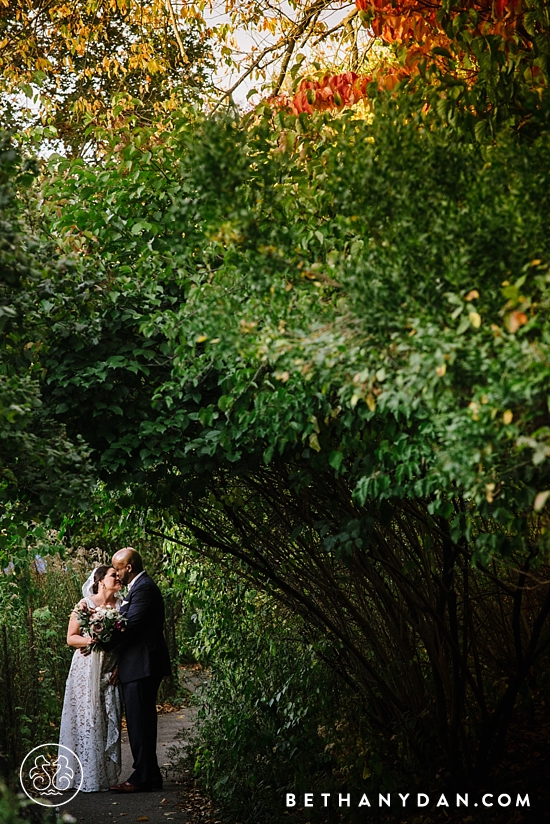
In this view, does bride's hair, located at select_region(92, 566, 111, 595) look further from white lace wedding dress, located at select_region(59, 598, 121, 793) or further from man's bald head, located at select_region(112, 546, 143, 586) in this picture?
white lace wedding dress, located at select_region(59, 598, 121, 793)

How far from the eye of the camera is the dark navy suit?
6543mm

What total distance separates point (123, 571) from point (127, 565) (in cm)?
7

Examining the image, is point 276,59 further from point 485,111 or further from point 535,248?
point 535,248

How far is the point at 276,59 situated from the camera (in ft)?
25.8

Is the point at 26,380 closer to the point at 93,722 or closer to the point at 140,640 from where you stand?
the point at 140,640

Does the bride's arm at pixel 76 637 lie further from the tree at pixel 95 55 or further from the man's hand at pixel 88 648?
the tree at pixel 95 55

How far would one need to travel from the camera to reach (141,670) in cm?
662

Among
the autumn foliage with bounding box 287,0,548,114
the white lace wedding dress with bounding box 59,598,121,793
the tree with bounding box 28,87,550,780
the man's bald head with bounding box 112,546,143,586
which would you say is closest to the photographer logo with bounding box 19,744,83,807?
the white lace wedding dress with bounding box 59,598,121,793

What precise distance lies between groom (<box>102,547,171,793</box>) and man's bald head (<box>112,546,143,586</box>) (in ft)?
0.86

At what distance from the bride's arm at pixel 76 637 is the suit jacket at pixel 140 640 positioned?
0.54 ft

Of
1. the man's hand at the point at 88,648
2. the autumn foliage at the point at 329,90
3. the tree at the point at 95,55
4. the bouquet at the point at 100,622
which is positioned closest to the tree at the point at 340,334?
the autumn foliage at the point at 329,90

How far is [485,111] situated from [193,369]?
1.77 meters

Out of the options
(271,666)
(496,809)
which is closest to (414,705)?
(496,809)

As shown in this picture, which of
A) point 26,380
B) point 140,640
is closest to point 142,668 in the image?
point 140,640
